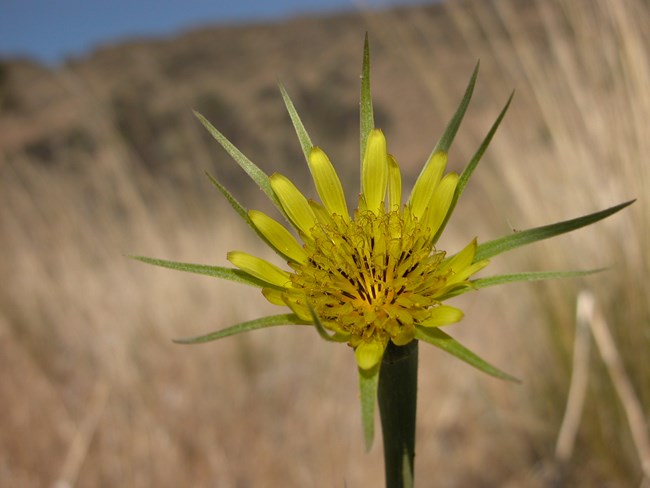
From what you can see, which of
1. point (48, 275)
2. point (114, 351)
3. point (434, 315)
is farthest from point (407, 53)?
point (48, 275)

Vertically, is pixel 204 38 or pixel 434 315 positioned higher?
pixel 204 38

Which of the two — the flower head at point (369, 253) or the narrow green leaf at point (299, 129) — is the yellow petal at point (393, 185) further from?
the narrow green leaf at point (299, 129)

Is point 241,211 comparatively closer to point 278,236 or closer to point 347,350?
point 278,236

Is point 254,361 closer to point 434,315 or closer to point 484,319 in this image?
point 484,319

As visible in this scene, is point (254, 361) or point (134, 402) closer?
point (134, 402)

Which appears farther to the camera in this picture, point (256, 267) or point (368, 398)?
point (256, 267)

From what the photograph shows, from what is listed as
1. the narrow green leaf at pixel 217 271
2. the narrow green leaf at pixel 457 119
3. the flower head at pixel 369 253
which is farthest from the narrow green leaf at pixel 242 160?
the narrow green leaf at pixel 457 119

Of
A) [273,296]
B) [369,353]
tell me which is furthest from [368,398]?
[273,296]
